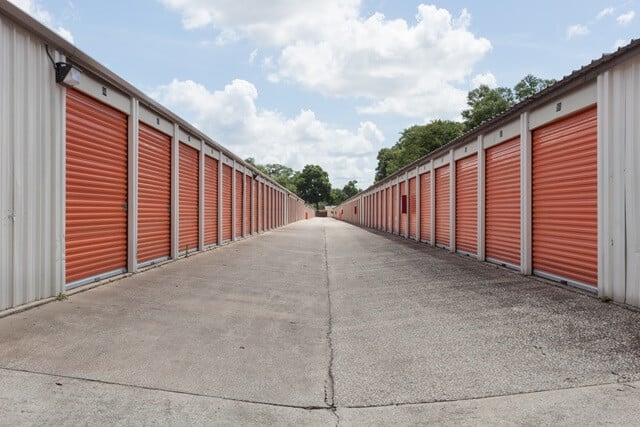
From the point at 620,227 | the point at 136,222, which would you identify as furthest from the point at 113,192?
the point at 620,227

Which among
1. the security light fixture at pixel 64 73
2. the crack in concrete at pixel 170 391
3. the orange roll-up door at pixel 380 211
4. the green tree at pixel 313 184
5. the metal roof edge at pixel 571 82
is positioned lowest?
the crack in concrete at pixel 170 391

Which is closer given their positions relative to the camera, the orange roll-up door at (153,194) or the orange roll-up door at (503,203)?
the orange roll-up door at (153,194)

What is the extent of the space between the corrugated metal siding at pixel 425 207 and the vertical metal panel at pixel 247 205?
8741 mm

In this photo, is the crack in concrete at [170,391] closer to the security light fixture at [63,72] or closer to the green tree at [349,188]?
the security light fixture at [63,72]

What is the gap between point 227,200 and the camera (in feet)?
57.8

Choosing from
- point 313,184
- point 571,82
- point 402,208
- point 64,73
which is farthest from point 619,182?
point 313,184

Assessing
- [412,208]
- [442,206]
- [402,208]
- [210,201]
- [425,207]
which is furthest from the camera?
[402,208]

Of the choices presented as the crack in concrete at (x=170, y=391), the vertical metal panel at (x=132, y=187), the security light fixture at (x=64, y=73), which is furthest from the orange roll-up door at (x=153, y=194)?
the crack in concrete at (x=170, y=391)

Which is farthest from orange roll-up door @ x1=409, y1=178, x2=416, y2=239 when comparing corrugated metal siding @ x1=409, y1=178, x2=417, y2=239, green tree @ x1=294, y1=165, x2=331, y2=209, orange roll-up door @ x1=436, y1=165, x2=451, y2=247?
green tree @ x1=294, y1=165, x2=331, y2=209

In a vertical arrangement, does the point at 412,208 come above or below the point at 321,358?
above

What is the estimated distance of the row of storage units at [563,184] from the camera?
596 cm

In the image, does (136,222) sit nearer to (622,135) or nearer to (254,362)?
(254,362)

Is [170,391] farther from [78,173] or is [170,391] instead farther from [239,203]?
[239,203]

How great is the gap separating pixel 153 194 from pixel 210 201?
16.4 ft
